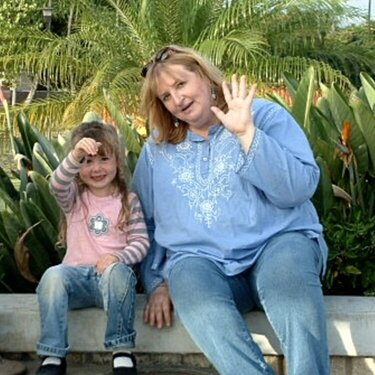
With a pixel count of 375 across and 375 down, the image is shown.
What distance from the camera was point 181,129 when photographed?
3346 mm

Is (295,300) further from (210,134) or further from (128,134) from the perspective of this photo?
(128,134)

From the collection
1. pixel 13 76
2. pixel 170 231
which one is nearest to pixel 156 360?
pixel 170 231

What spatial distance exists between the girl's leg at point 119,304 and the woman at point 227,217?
0.15 m

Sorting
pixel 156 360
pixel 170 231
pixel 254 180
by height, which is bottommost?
pixel 156 360

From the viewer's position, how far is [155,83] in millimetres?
3291

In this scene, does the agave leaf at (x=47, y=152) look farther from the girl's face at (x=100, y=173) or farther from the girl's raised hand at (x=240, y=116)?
the girl's raised hand at (x=240, y=116)

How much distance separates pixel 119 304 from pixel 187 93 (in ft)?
2.69

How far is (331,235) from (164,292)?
0.84 metres

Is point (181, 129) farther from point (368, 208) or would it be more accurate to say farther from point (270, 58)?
point (270, 58)

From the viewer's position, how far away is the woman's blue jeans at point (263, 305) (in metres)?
2.77

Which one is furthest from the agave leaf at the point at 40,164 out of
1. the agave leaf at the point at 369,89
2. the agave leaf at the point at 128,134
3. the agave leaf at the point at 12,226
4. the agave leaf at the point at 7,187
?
the agave leaf at the point at 369,89

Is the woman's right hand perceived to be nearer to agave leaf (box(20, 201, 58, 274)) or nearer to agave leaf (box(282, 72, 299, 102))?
agave leaf (box(20, 201, 58, 274))

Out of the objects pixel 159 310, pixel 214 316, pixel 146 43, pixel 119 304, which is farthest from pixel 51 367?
pixel 146 43

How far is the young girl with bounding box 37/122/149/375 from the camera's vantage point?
3119 mm
